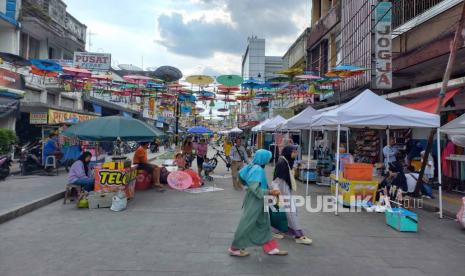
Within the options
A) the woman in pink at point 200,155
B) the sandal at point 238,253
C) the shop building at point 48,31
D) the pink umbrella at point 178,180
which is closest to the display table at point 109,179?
the pink umbrella at point 178,180

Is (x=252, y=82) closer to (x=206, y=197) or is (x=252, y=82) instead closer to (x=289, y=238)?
(x=206, y=197)

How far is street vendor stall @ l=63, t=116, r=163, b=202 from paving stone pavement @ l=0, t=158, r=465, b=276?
97cm

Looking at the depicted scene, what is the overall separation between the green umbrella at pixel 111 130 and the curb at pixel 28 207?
1.72 metres

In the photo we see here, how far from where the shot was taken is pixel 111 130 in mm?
9586

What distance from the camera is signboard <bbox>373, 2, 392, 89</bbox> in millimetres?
13019

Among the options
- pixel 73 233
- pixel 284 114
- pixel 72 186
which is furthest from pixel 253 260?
pixel 284 114

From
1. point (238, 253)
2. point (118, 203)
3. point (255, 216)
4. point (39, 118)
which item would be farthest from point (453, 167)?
point (39, 118)

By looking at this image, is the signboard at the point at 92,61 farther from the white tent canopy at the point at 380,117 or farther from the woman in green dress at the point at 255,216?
the woman in green dress at the point at 255,216

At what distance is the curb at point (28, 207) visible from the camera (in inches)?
274

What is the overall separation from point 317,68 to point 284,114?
4.65m

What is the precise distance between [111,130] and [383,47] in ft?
33.8

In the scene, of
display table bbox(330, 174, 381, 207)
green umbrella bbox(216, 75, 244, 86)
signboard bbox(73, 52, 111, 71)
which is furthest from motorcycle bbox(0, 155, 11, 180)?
display table bbox(330, 174, 381, 207)

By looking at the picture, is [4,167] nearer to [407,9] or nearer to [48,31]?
[48,31]

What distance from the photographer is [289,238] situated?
19.7 ft
